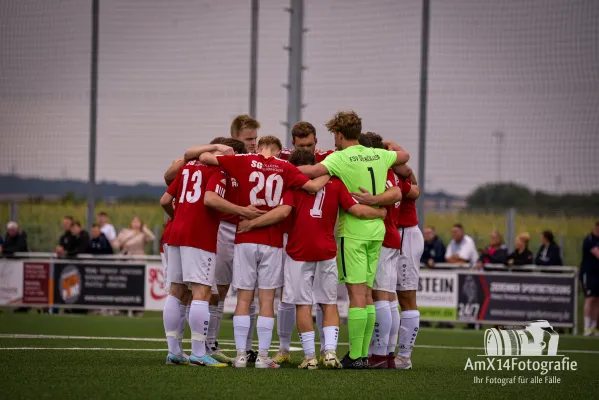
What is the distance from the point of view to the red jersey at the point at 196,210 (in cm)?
874

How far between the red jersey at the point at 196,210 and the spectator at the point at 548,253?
10.8 metres

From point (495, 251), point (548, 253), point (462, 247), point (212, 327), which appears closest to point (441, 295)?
point (462, 247)

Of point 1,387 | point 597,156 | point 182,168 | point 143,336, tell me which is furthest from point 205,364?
point 597,156

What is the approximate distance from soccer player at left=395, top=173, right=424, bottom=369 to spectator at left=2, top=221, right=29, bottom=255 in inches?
485

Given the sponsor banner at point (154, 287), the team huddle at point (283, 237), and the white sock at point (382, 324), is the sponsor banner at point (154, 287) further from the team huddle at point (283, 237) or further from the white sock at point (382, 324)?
the white sock at point (382, 324)

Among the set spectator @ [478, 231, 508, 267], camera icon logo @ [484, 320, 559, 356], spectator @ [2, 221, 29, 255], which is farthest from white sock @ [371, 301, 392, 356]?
spectator @ [2, 221, 29, 255]

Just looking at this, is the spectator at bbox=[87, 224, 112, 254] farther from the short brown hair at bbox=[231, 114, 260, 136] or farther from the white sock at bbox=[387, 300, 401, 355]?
the white sock at bbox=[387, 300, 401, 355]

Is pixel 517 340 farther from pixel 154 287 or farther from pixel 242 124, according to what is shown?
pixel 154 287

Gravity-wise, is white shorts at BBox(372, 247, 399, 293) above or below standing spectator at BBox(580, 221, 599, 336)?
above

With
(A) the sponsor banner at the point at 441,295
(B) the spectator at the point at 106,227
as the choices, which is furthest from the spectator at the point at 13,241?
(A) the sponsor banner at the point at 441,295

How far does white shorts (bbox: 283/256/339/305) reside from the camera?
8.83 m

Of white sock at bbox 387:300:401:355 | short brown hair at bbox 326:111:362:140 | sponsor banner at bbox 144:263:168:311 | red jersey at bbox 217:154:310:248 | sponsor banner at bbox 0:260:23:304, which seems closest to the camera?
red jersey at bbox 217:154:310:248

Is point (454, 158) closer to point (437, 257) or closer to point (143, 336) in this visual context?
point (437, 257)

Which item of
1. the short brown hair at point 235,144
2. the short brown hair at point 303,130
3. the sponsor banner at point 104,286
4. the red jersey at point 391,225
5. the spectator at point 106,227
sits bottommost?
the sponsor banner at point 104,286
